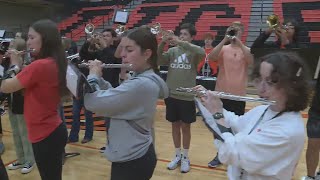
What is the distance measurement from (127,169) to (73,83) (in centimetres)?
60

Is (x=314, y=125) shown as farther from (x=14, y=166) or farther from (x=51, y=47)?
(x=14, y=166)

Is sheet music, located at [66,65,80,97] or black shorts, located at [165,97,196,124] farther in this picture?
black shorts, located at [165,97,196,124]

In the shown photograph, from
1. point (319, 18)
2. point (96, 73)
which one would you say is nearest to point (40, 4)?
point (319, 18)

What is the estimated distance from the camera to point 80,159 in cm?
446

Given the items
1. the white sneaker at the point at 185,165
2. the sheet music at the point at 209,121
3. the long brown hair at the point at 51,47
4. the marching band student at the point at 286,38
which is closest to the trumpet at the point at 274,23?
the marching band student at the point at 286,38

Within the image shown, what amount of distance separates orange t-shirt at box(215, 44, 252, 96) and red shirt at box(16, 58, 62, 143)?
2.08 metres

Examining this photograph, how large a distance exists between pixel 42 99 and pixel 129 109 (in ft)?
A: 2.91

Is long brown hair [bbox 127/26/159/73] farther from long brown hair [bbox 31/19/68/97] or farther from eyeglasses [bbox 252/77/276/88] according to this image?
long brown hair [bbox 31/19/68/97]

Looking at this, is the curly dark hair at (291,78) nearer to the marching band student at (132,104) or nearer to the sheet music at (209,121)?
the sheet music at (209,121)

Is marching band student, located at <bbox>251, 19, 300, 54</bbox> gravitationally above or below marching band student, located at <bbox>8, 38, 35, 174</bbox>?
above

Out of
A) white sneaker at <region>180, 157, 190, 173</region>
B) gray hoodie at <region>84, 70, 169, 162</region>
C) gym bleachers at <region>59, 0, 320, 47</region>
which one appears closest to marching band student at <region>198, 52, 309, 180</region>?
gray hoodie at <region>84, 70, 169, 162</region>

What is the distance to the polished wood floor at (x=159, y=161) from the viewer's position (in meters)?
3.91

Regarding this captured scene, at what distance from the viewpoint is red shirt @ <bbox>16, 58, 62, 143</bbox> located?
2416 mm

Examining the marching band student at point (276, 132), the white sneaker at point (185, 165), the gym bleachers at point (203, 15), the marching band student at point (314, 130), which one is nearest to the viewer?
the marching band student at point (276, 132)
